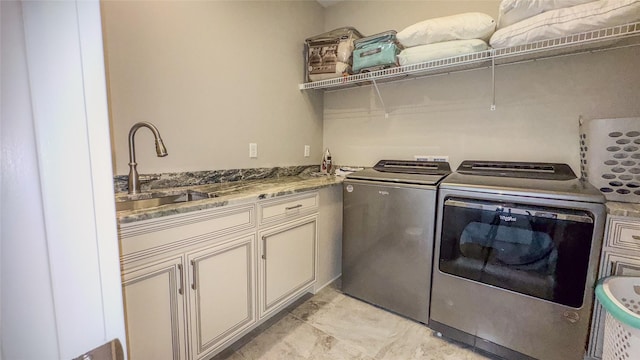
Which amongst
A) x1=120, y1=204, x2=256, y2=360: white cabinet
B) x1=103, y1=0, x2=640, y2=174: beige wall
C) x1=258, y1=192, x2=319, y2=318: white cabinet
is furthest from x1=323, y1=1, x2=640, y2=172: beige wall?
x1=120, y1=204, x2=256, y2=360: white cabinet

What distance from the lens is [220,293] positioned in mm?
1365

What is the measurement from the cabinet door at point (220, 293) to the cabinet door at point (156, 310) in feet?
0.18

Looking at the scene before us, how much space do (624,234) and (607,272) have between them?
0.19 m

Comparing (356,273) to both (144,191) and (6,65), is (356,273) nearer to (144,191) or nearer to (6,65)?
(144,191)

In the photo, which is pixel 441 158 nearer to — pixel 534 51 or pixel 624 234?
pixel 534 51

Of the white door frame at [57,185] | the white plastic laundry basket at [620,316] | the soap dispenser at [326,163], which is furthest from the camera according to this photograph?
the soap dispenser at [326,163]

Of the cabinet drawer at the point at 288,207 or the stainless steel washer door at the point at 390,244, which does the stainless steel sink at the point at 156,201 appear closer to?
the cabinet drawer at the point at 288,207

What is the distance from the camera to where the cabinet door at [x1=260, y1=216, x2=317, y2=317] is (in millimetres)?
1607

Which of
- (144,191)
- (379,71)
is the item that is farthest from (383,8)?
(144,191)

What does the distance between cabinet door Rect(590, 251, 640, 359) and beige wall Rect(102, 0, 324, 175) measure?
2001 millimetres

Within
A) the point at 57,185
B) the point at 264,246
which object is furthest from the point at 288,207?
the point at 57,185

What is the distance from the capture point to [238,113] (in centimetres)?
192

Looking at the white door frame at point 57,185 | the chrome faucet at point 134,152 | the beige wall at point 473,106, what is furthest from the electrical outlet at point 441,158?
the white door frame at point 57,185

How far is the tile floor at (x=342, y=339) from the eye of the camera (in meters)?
1.50
